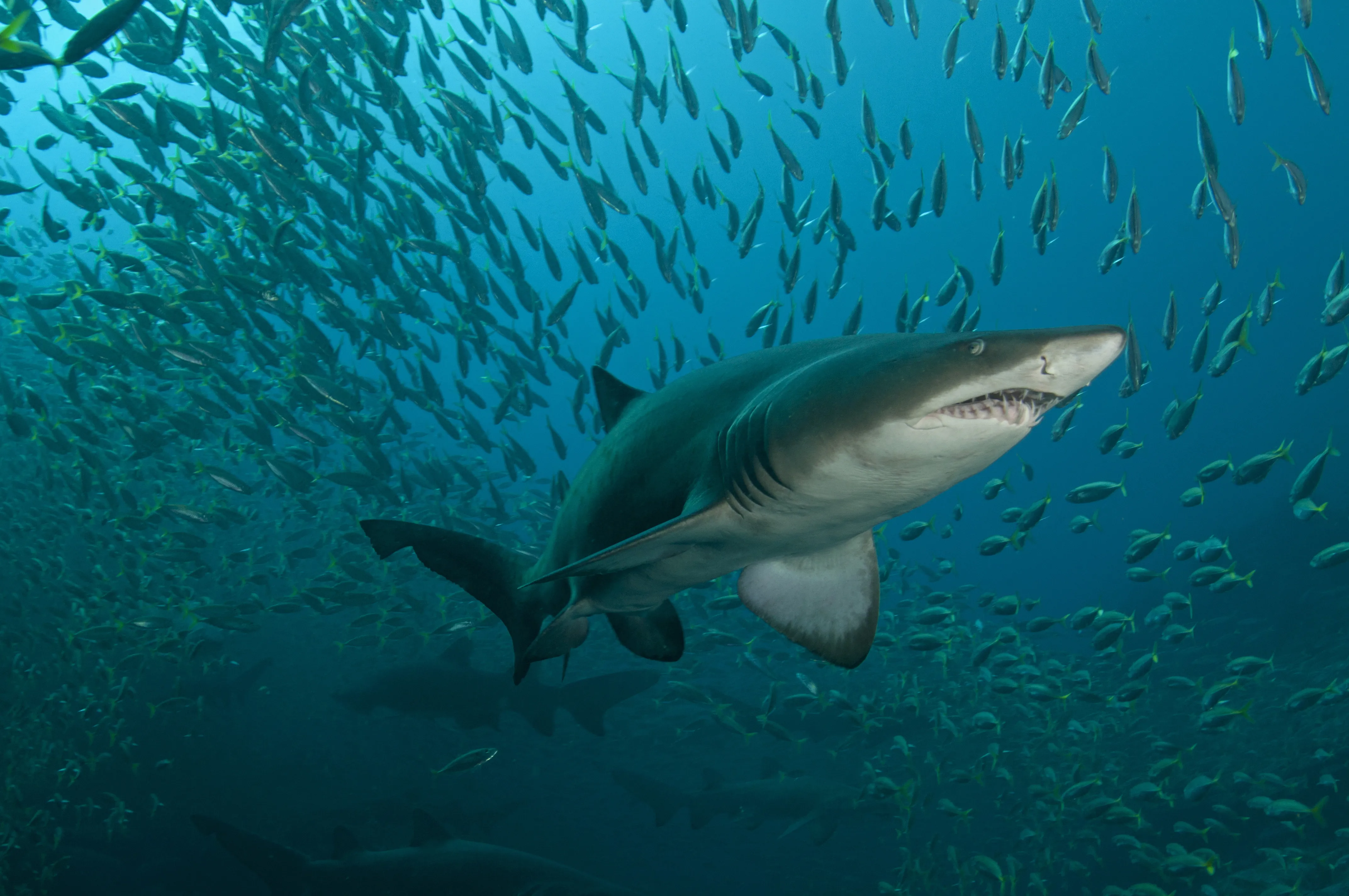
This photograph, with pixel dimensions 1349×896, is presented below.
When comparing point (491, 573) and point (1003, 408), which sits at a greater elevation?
point (1003, 408)

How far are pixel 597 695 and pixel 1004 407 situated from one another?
394 inches

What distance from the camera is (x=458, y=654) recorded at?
34.3 ft

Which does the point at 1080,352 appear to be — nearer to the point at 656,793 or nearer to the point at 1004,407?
the point at 1004,407

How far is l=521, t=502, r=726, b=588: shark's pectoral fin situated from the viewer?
2127mm

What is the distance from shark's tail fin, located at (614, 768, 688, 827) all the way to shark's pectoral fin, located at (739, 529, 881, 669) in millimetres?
10599

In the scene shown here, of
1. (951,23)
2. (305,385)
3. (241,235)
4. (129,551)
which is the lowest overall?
(129,551)

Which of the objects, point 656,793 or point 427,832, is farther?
point 656,793

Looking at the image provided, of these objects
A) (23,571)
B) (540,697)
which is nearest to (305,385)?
(540,697)

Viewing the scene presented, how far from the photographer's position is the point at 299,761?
49.5 feet

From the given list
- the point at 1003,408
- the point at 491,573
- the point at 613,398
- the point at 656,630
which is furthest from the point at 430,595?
the point at 1003,408

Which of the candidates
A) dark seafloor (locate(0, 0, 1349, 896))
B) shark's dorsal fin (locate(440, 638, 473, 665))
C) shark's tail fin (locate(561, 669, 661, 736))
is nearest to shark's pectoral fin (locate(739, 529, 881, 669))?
dark seafloor (locate(0, 0, 1349, 896))

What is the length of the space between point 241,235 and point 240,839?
733 cm

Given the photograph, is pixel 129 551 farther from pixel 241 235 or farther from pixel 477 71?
pixel 477 71

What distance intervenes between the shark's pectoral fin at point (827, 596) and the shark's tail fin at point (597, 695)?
315 inches
